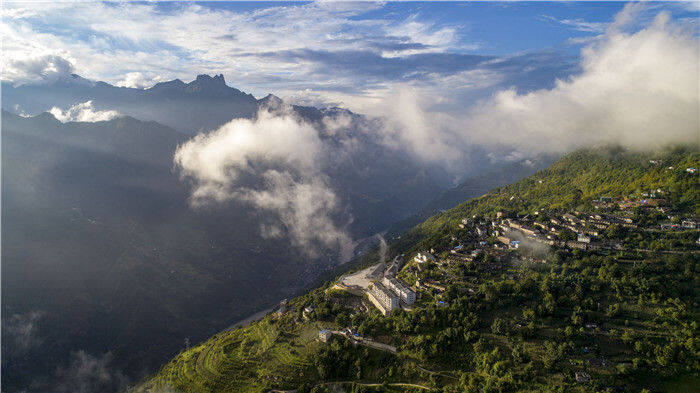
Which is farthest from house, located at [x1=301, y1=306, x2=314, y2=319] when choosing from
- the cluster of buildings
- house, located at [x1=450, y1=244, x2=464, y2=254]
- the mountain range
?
the mountain range

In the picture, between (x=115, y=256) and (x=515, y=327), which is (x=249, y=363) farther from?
(x=115, y=256)

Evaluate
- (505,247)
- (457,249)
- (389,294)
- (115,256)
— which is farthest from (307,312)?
(115,256)

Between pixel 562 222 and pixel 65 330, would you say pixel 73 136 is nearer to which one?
pixel 65 330

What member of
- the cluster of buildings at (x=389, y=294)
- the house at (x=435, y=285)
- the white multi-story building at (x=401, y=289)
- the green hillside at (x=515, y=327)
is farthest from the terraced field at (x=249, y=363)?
the house at (x=435, y=285)

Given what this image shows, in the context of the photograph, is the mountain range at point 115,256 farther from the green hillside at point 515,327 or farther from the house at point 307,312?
the house at point 307,312

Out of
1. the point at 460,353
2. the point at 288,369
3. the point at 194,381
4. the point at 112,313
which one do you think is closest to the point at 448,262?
the point at 460,353

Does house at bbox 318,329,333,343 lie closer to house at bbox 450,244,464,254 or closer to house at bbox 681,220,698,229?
house at bbox 450,244,464,254
